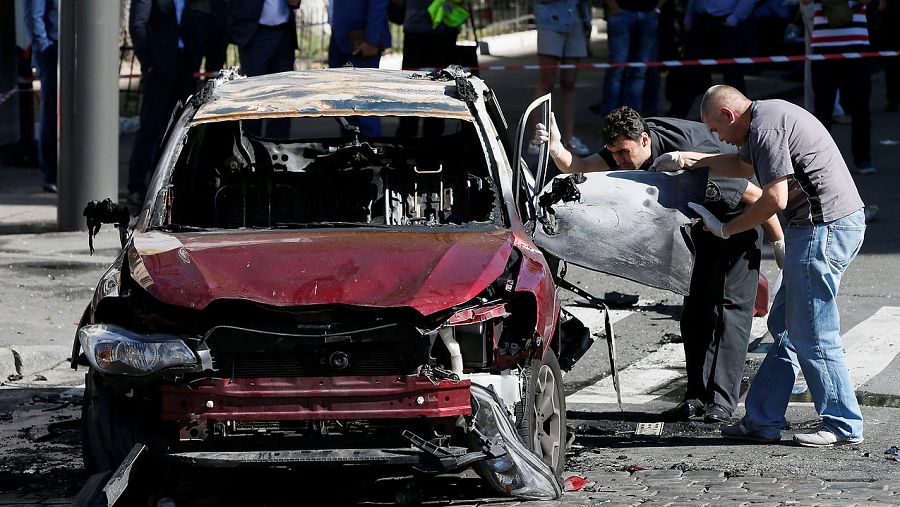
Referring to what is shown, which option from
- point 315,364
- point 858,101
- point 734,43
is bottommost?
point 315,364

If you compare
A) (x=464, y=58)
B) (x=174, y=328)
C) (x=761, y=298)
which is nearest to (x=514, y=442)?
(x=174, y=328)

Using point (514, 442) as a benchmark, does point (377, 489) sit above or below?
below

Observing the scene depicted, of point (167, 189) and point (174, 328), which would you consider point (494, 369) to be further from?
point (167, 189)

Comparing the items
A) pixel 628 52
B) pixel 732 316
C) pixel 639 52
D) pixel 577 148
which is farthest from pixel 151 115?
pixel 732 316

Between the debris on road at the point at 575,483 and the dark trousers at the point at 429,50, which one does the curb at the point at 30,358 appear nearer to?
the debris on road at the point at 575,483

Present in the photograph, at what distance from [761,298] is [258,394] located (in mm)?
4058

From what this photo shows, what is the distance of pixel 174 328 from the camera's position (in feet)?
18.8

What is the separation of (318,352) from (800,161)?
2.58 meters

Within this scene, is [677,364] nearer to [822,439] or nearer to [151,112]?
[822,439]

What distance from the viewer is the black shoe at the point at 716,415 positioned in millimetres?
7617

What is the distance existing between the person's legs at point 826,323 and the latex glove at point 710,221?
0.31m

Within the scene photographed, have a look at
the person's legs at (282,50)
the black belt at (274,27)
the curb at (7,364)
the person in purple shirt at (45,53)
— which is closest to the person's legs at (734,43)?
the person's legs at (282,50)

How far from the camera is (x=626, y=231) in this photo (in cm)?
724

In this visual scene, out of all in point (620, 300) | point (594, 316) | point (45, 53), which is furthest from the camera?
point (45, 53)
